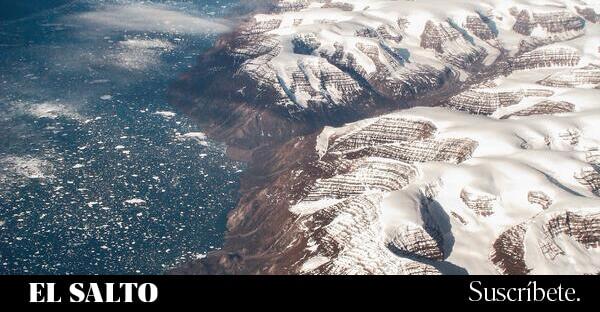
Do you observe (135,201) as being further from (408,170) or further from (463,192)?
(463,192)

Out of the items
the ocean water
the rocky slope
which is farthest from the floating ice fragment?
the rocky slope

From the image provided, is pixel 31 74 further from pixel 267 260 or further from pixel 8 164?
pixel 267 260

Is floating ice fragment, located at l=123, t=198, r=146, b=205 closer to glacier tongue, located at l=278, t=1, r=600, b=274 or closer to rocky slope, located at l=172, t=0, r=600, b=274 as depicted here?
rocky slope, located at l=172, t=0, r=600, b=274

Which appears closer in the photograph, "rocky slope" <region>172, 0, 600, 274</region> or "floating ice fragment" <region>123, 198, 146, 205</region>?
"rocky slope" <region>172, 0, 600, 274</region>

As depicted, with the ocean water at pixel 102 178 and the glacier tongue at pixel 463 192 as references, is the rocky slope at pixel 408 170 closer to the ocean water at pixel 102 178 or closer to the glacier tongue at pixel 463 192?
the glacier tongue at pixel 463 192

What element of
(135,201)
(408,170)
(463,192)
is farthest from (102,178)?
(463,192)
